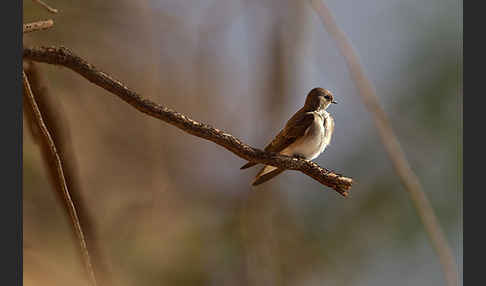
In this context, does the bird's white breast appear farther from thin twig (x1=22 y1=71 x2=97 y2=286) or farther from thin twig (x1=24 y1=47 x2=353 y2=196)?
thin twig (x1=22 y1=71 x2=97 y2=286)

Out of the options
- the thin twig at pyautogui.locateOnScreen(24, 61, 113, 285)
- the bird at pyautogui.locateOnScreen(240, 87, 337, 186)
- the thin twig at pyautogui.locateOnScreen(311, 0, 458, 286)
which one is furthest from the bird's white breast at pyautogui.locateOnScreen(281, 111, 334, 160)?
the thin twig at pyautogui.locateOnScreen(24, 61, 113, 285)

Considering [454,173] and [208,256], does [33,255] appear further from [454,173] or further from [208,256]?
[454,173]

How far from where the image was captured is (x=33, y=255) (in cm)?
91

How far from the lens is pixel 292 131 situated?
931 mm

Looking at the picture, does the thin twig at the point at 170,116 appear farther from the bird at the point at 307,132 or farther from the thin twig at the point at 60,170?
the bird at the point at 307,132

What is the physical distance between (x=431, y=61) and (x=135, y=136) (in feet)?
2.53

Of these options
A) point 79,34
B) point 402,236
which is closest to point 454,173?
point 402,236

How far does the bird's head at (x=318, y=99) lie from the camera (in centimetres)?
94

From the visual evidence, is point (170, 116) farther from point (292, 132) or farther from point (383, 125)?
point (292, 132)

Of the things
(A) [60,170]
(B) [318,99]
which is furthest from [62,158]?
(B) [318,99]

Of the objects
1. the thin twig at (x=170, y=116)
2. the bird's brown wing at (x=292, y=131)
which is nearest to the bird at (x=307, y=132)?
the bird's brown wing at (x=292, y=131)

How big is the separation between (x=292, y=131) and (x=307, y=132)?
0.03 metres

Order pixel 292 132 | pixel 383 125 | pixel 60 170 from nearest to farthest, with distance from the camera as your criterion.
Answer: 1. pixel 60 170
2. pixel 383 125
3. pixel 292 132

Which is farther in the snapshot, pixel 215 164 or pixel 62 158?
pixel 215 164
